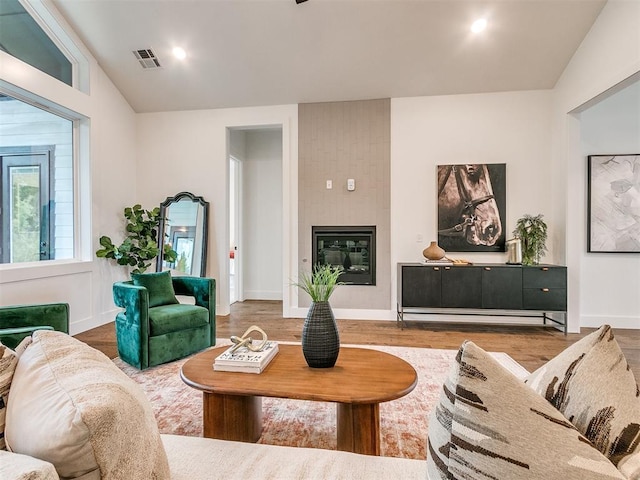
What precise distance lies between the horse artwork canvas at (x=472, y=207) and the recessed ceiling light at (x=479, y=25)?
151cm

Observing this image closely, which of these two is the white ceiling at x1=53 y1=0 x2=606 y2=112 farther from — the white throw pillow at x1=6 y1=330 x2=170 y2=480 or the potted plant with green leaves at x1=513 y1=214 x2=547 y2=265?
the white throw pillow at x1=6 y1=330 x2=170 y2=480

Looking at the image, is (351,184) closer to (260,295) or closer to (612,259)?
(260,295)

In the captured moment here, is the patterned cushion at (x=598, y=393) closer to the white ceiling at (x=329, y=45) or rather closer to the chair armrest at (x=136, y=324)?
the chair armrest at (x=136, y=324)

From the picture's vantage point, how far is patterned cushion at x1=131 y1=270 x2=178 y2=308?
3221mm

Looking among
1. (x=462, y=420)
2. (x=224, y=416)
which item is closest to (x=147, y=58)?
(x=224, y=416)

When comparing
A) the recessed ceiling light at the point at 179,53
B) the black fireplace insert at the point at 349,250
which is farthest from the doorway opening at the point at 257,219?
the recessed ceiling light at the point at 179,53

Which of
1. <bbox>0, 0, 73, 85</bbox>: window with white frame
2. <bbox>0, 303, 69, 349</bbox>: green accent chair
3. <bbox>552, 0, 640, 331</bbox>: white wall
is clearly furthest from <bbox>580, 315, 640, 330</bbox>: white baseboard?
<bbox>0, 0, 73, 85</bbox>: window with white frame

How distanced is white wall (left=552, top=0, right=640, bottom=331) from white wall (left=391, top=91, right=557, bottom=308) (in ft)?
0.75

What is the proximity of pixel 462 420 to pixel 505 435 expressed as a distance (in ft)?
0.20

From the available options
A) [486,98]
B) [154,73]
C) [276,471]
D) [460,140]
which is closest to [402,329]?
[460,140]

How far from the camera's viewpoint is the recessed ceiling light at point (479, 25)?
3.62 metres

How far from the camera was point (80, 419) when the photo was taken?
1.97 ft

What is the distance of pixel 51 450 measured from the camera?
597 millimetres

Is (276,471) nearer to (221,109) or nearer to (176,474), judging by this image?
(176,474)
